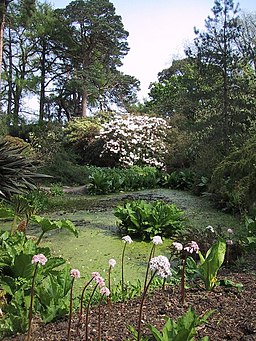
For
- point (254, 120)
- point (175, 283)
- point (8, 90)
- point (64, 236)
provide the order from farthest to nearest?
1. point (8, 90)
2. point (254, 120)
3. point (64, 236)
4. point (175, 283)

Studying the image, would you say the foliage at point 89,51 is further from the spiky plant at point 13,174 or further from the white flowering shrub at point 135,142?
the spiky plant at point 13,174

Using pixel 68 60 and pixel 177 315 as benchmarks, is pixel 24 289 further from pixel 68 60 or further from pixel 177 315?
pixel 68 60

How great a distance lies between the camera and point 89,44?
24516 mm

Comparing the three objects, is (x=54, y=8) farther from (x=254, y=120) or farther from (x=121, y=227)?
(x=121, y=227)

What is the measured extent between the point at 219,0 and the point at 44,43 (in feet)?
54.3

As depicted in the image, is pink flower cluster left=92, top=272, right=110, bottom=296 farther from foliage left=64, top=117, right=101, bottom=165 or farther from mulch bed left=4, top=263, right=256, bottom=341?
foliage left=64, top=117, right=101, bottom=165

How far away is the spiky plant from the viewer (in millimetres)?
5122

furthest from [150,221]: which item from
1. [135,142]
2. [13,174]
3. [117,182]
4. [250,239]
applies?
[135,142]

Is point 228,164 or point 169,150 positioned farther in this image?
point 169,150

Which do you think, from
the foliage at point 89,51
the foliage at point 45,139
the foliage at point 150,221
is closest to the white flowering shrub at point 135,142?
the foliage at point 45,139

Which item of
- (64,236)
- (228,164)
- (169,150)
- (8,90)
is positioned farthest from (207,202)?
(8,90)

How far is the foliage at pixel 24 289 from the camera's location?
2354 mm

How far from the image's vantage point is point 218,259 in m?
2.83

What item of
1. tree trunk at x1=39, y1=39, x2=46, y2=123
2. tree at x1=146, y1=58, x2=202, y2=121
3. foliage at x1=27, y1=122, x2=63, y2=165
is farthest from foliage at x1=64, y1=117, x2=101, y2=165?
tree trunk at x1=39, y1=39, x2=46, y2=123
